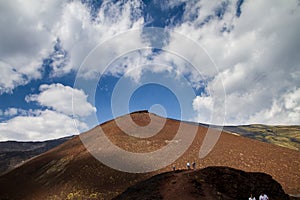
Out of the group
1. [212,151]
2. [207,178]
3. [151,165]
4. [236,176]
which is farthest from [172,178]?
[212,151]

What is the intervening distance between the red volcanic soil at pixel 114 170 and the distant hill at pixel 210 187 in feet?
35.3

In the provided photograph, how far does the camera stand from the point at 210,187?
694 inches

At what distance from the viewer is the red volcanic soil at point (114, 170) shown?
103ft

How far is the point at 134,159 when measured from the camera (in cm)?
3625

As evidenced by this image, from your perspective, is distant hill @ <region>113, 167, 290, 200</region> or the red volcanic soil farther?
the red volcanic soil

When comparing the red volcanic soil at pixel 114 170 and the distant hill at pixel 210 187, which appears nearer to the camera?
the distant hill at pixel 210 187

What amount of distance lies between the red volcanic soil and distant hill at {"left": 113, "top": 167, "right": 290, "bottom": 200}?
10.8 meters

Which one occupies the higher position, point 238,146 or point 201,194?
point 238,146

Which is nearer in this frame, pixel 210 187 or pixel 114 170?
pixel 210 187

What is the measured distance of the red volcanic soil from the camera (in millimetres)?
31422

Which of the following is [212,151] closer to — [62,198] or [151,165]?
[151,165]

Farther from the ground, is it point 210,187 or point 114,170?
point 114,170

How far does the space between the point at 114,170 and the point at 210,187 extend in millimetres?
18751

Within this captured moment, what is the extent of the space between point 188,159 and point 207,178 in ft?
62.0
